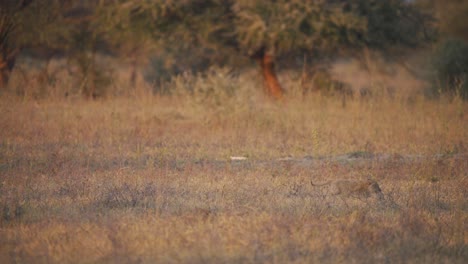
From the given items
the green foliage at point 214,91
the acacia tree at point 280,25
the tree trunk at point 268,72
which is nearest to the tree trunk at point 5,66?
the acacia tree at point 280,25

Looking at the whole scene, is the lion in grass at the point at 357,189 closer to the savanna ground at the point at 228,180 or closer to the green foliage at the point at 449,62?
the savanna ground at the point at 228,180

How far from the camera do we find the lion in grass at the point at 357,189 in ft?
18.6

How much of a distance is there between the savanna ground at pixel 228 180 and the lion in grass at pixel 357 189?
15cm

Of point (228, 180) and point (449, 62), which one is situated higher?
point (228, 180)

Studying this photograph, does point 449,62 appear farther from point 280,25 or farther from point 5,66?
point 5,66

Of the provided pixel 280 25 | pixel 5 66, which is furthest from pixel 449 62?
pixel 5 66

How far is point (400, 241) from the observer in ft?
13.9

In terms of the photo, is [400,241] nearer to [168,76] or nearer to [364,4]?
[364,4]

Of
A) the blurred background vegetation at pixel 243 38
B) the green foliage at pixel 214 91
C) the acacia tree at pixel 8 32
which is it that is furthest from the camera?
the acacia tree at pixel 8 32

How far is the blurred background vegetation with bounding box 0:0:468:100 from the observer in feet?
46.3

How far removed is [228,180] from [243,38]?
952 centimetres

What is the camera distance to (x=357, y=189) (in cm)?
570

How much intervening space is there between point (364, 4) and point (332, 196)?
406 inches

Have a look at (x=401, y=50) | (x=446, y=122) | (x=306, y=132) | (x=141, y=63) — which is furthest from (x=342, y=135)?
(x=141, y=63)
